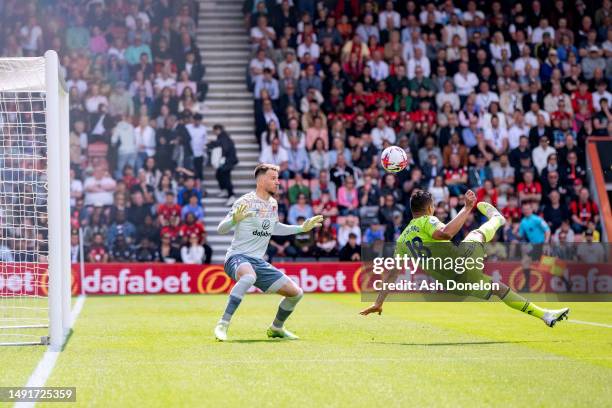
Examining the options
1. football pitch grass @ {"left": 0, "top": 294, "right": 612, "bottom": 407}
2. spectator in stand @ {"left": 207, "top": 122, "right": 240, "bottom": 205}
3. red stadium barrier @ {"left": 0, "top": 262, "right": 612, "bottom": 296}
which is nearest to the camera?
football pitch grass @ {"left": 0, "top": 294, "right": 612, "bottom": 407}

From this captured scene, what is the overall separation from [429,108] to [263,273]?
16.0m

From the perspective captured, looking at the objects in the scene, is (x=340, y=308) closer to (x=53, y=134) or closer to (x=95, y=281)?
(x=95, y=281)

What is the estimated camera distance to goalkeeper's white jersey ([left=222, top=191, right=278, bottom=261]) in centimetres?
1348

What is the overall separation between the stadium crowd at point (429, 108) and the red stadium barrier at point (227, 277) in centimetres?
86

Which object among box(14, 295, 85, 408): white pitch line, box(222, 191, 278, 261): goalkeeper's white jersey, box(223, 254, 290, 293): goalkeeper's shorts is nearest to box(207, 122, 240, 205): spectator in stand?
box(222, 191, 278, 261): goalkeeper's white jersey

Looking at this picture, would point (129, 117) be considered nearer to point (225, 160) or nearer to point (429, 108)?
point (225, 160)

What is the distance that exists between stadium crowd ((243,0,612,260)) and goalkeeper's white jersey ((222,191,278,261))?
11.9 meters

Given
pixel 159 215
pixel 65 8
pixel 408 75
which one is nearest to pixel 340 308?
pixel 159 215

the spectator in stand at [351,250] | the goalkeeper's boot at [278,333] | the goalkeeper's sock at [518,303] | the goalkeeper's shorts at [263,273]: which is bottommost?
the spectator in stand at [351,250]

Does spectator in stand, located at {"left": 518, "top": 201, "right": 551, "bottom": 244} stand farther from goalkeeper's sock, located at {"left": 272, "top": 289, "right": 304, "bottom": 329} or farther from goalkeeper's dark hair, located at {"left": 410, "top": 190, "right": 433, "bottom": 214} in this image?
goalkeeper's sock, located at {"left": 272, "top": 289, "right": 304, "bottom": 329}

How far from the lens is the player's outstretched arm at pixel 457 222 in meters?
12.3

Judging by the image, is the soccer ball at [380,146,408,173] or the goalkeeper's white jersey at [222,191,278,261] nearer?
the goalkeeper's white jersey at [222,191,278,261]

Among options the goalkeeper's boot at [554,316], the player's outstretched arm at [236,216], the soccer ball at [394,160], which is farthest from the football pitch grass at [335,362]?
the soccer ball at [394,160]

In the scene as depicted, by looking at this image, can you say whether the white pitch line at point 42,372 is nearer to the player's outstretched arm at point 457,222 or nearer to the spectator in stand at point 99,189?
the player's outstretched arm at point 457,222
